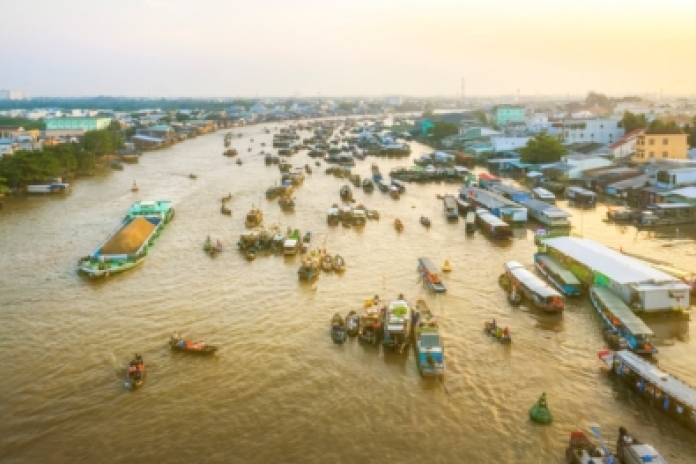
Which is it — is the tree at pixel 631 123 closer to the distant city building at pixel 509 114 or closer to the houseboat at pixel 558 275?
the distant city building at pixel 509 114

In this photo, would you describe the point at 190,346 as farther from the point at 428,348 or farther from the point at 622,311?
the point at 622,311

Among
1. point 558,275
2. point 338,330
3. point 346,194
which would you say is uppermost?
point 346,194

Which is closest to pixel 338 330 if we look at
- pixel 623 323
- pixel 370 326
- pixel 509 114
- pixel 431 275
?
pixel 370 326

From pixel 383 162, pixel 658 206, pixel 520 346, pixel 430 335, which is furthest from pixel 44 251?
pixel 383 162

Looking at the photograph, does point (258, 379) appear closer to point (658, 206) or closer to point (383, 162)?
point (658, 206)

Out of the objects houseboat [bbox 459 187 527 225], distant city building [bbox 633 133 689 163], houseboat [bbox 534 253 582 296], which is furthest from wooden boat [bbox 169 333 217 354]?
distant city building [bbox 633 133 689 163]

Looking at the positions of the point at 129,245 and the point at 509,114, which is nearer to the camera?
the point at 129,245

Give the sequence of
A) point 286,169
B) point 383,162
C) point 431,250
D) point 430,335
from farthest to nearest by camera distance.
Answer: point 383,162, point 286,169, point 431,250, point 430,335
